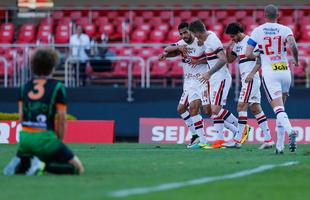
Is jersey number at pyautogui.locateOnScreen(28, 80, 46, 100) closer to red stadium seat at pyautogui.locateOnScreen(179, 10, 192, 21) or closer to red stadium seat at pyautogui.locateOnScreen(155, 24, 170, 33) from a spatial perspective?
red stadium seat at pyautogui.locateOnScreen(155, 24, 170, 33)

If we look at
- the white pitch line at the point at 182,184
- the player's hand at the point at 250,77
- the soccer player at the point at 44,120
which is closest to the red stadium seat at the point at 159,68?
the player's hand at the point at 250,77

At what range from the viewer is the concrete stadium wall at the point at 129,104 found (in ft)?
92.6

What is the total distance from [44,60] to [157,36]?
65.2 ft

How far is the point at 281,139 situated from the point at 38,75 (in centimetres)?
595

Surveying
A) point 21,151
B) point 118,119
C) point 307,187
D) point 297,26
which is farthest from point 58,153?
point 297,26

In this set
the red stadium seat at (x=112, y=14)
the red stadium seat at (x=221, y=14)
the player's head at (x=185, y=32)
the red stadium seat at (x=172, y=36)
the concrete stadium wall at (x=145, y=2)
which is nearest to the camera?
the player's head at (x=185, y=32)

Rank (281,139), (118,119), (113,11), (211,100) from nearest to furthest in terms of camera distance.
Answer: (281,139) → (211,100) → (118,119) → (113,11)

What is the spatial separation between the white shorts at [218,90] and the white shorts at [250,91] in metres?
0.34

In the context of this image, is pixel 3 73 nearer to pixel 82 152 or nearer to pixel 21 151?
pixel 82 152

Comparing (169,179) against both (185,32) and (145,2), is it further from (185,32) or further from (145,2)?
(145,2)

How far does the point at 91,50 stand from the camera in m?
29.8

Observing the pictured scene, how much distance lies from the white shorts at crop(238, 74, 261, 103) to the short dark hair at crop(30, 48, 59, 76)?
28.0 ft

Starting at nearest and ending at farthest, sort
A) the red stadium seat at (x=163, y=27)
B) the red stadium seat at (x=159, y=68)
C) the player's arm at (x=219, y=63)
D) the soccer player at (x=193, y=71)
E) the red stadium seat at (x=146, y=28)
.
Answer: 1. the player's arm at (x=219, y=63)
2. the soccer player at (x=193, y=71)
3. the red stadium seat at (x=159, y=68)
4. the red stadium seat at (x=163, y=27)
5. the red stadium seat at (x=146, y=28)

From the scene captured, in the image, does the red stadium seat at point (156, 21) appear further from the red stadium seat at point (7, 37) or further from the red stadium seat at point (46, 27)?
the red stadium seat at point (7, 37)
